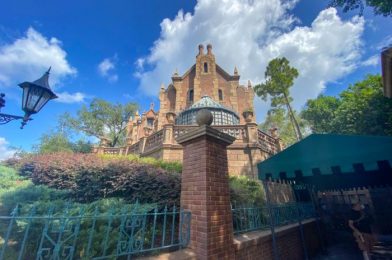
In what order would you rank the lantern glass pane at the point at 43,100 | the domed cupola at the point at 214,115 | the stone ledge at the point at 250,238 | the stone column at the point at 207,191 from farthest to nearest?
the domed cupola at the point at 214,115 → the lantern glass pane at the point at 43,100 → the stone ledge at the point at 250,238 → the stone column at the point at 207,191

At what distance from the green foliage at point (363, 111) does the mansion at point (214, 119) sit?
269 inches

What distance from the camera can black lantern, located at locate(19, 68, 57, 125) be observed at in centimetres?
380

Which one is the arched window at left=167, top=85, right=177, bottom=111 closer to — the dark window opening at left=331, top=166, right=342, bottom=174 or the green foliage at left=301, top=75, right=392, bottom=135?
the green foliage at left=301, top=75, right=392, bottom=135

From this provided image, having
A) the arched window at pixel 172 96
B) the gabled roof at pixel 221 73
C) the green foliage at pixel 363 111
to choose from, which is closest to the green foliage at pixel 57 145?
the arched window at pixel 172 96

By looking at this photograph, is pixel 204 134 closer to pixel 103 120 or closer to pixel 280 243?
pixel 280 243

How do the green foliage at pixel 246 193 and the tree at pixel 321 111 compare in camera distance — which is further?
the tree at pixel 321 111

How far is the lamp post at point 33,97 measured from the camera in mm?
3805

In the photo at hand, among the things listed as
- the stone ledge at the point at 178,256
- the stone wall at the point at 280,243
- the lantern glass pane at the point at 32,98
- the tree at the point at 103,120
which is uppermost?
the tree at the point at 103,120

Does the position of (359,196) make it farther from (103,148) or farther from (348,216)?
(103,148)

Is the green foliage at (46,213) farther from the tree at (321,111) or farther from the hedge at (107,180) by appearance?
the tree at (321,111)

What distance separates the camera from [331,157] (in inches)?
155

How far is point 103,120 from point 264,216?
28836mm

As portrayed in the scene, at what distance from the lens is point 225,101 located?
22594mm

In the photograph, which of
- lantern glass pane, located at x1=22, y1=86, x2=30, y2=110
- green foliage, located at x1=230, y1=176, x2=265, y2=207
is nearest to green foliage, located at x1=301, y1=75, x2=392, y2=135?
green foliage, located at x1=230, y1=176, x2=265, y2=207
